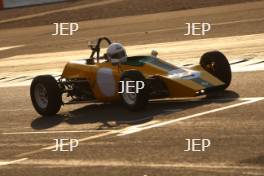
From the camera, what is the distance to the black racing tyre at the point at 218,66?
1535 centimetres

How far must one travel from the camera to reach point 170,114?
13.9 meters

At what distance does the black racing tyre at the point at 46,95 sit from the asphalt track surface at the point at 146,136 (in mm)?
221

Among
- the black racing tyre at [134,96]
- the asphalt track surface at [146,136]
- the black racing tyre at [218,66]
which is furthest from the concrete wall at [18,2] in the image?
the black racing tyre at [134,96]

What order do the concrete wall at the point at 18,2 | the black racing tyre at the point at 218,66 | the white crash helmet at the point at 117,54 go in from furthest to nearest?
the concrete wall at the point at 18,2, the white crash helmet at the point at 117,54, the black racing tyre at the point at 218,66

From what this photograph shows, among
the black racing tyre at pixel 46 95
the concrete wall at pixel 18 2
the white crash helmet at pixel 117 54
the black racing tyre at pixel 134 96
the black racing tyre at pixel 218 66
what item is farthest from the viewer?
the concrete wall at pixel 18 2

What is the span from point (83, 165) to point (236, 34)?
16.7 meters

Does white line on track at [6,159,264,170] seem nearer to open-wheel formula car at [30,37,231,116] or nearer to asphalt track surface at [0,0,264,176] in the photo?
asphalt track surface at [0,0,264,176]

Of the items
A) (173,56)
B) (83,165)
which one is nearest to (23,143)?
(83,165)

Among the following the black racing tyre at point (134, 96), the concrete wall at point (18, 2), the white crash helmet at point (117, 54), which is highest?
the white crash helmet at point (117, 54)

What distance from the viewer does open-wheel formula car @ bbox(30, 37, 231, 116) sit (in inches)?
565

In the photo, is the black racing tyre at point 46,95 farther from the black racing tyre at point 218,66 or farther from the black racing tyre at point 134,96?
the black racing tyre at point 218,66

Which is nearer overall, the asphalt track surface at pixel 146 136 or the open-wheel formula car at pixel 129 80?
the asphalt track surface at pixel 146 136

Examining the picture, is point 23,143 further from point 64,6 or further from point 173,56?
point 64,6

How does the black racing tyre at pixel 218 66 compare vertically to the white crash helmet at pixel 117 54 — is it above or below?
below
